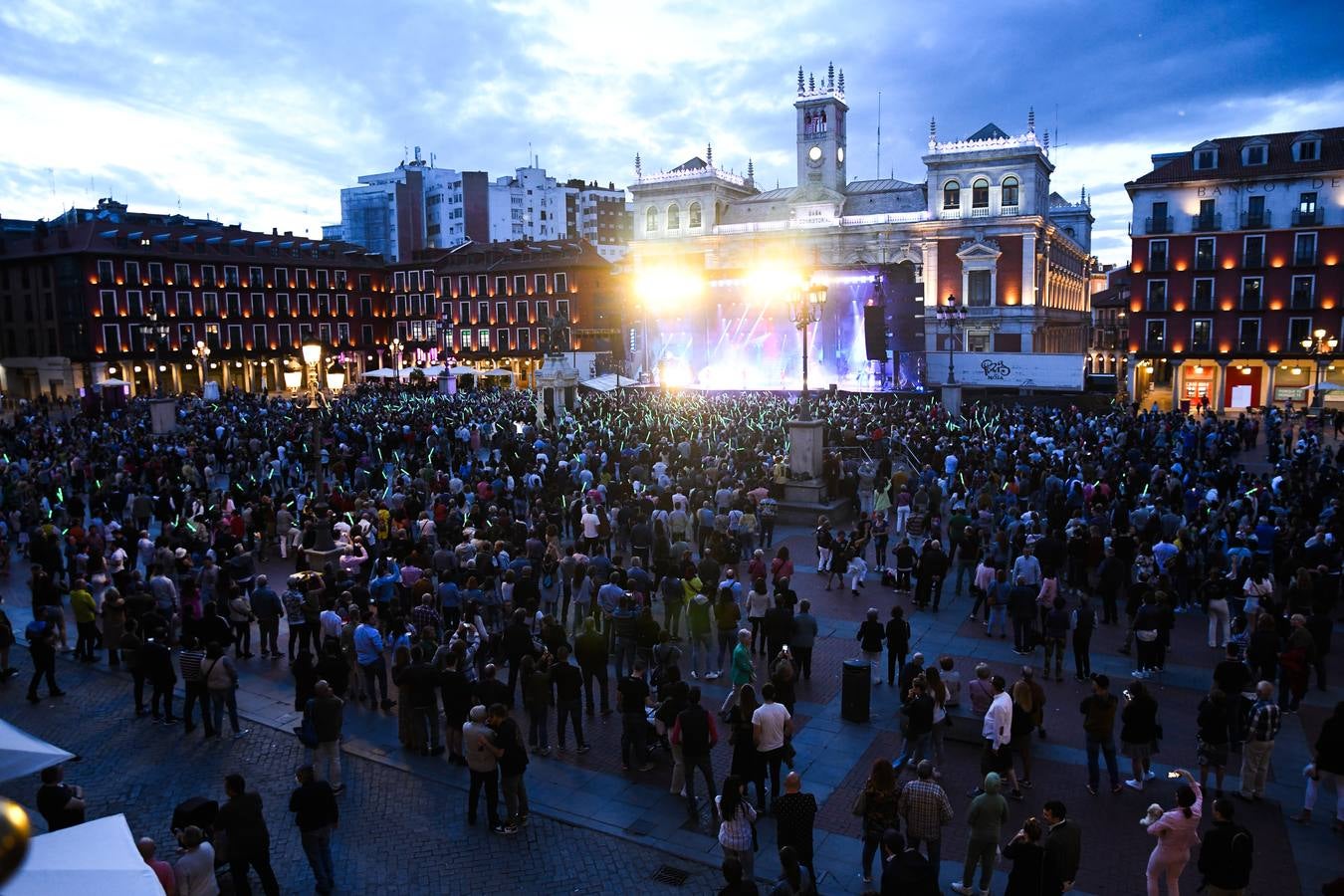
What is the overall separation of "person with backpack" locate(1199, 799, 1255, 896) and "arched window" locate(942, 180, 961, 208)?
2334 inches

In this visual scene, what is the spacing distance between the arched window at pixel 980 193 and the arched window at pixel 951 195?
978 mm

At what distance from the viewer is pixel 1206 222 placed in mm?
47062

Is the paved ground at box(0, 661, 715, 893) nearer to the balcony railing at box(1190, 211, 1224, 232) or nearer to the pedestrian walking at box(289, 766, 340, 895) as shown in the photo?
the pedestrian walking at box(289, 766, 340, 895)

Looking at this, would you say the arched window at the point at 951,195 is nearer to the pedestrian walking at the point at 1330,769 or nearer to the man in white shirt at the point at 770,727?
the pedestrian walking at the point at 1330,769

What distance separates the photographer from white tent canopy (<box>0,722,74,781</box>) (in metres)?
6.75

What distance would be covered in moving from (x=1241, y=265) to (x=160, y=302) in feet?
213

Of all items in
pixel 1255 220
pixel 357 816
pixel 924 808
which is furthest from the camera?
pixel 1255 220

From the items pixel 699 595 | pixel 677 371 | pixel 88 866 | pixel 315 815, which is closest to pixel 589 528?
pixel 699 595

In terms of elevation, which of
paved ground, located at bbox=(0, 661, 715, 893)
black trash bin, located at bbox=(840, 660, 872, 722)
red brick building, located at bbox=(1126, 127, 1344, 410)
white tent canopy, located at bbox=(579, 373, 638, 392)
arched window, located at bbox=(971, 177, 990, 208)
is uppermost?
arched window, located at bbox=(971, 177, 990, 208)

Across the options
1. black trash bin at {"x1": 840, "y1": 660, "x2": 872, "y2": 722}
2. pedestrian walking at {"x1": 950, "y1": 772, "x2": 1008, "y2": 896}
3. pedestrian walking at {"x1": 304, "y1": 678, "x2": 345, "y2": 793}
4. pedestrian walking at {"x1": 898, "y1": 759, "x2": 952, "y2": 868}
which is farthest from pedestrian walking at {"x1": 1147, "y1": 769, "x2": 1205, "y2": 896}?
pedestrian walking at {"x1": 304, "y1": 678, "x2": 345, "y2": 793}

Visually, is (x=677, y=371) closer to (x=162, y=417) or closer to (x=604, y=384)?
(x=604, y=384)

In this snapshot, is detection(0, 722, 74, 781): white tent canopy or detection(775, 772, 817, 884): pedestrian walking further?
detection(775, 772, 817, 884): pedestrian walking

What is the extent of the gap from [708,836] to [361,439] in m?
21.9

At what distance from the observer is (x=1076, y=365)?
43.1 metres
